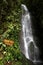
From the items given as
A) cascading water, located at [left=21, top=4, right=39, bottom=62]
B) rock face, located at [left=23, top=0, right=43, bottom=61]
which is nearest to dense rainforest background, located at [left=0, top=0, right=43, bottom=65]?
rock face, located at [left=23, top=0, right=43, bottom=61]

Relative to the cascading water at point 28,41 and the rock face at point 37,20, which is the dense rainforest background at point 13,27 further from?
the cascading water at point 28,41

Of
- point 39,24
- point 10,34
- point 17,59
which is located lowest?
point 17,59

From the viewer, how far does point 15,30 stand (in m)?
10.9

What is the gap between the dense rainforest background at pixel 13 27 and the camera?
30.4 ft

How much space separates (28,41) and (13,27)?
3.94ft

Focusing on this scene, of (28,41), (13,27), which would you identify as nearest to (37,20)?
(28,41)

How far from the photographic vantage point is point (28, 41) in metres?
11.3

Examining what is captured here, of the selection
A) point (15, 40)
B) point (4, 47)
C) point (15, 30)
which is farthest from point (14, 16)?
point (4, 47)

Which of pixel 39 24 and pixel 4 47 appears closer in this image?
pixel 4 47

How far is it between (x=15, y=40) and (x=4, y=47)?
107 cm

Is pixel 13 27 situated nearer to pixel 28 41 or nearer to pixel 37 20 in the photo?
pixel 28 41

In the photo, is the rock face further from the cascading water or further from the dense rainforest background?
the cascading water

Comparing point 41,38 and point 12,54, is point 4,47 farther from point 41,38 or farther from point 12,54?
point 41,38

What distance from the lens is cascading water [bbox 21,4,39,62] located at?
10773mm
